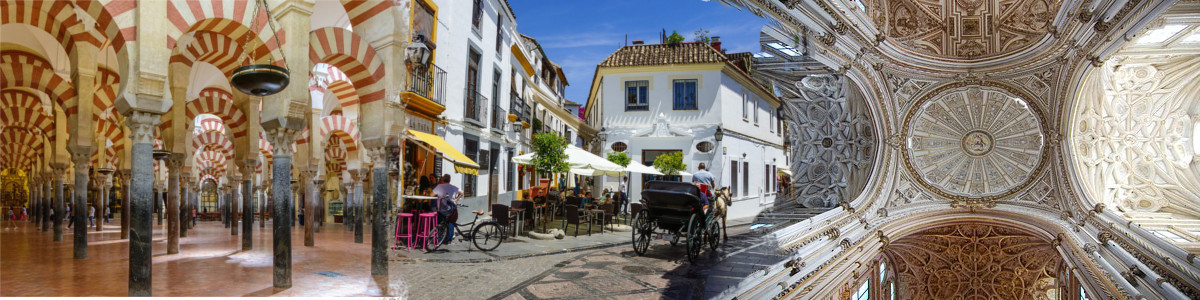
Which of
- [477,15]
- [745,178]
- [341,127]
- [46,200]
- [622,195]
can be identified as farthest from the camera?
[46,200]

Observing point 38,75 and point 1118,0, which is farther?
point 38,75

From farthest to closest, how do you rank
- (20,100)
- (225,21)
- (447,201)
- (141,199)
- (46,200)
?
(46,200) → (20,100) → (225,21) → (141,199) → (447,201)

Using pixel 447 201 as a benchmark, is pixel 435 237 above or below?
below

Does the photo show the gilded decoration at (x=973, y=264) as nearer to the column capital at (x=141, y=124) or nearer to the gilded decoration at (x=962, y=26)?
the gilded decoration at (x=962, y=26)

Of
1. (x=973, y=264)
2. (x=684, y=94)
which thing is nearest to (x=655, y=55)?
(x=684, y=94)

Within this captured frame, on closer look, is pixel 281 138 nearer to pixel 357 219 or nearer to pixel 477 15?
pixel 477 15

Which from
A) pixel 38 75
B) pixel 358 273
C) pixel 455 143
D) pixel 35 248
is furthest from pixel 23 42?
pixel 455 143

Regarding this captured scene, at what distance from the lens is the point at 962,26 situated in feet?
28.7

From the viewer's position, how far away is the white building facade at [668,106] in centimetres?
319

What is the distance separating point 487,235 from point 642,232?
0.99 meters

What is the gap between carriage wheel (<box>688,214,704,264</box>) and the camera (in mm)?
3547

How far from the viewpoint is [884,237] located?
9023 millimetres

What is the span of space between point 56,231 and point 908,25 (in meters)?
13.4

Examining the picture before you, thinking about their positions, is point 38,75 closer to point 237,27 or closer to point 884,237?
point 237,27
